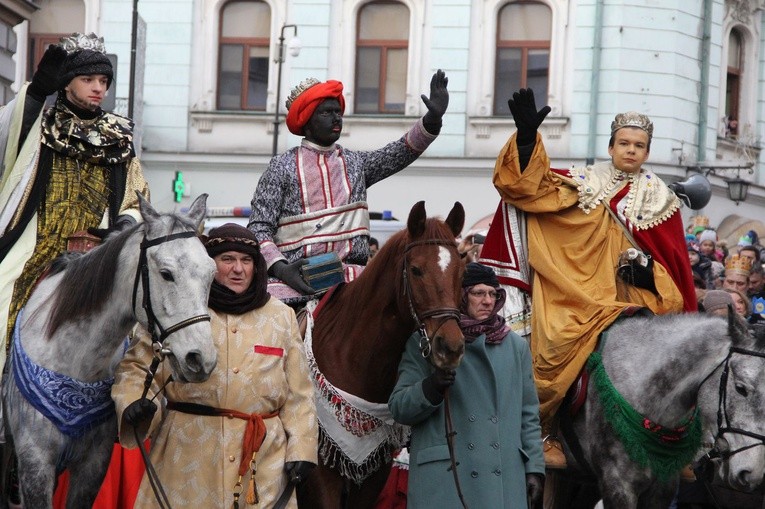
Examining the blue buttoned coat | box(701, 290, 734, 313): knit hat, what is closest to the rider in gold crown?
box(701, 290, 734, 313): knit hat

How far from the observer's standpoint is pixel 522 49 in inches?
1137

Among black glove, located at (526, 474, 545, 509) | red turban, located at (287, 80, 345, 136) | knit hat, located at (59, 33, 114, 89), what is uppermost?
knit hat, located at (59, 33, 114, 89)

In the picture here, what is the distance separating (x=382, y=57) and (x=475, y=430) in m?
22.5

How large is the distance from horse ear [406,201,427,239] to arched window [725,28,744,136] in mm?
24409

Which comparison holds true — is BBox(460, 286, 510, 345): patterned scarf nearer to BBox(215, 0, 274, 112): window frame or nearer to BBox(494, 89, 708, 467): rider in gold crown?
BBox(494, 89, 708, 467): rider in gold crown

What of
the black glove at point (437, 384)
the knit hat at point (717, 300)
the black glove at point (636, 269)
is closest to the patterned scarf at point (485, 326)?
the black glove at point (437, 384)

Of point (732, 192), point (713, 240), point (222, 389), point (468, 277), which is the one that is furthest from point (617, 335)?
point (732, 192)

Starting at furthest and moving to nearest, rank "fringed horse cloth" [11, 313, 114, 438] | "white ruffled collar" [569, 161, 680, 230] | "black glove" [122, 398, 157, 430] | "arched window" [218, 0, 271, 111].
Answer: "arched window" [218, 0, 271, 111] → "white ruffled collar" [569, 161, 680, 230] → "fringed horse cloth" [11, 313, 114, 438] → "black glove" [122, 398, 157, 430]

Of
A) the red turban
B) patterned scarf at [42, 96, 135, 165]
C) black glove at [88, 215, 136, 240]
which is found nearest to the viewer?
black glove at [88, 215, 136, 240]

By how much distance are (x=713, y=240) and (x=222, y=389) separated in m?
12.0

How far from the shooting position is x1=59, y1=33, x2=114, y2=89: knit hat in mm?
7957

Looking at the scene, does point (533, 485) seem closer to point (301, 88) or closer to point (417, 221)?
point (417, 221)

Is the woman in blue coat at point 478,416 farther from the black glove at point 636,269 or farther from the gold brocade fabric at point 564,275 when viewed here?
the black glove at point 636,269

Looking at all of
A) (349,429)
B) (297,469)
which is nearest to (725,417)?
(349,429)
